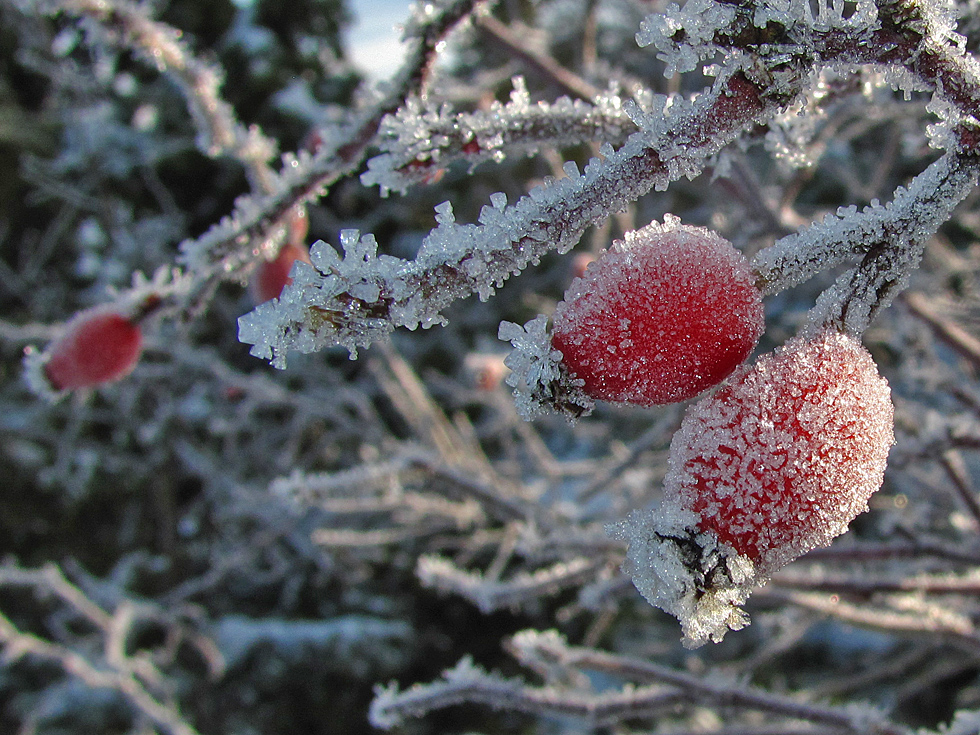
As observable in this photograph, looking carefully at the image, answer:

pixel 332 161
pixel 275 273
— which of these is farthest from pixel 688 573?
pixel 275 273

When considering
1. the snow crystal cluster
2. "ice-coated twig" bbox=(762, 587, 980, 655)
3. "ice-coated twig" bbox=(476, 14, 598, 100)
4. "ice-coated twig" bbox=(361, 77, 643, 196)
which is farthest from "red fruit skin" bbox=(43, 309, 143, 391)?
"ice-coated twig" bbox=(762, 587, 980, 655)

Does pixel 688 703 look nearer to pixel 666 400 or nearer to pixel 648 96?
pixel 666 400

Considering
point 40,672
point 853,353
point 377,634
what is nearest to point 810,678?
point 377,634

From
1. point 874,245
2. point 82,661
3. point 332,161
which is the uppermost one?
point 82,661

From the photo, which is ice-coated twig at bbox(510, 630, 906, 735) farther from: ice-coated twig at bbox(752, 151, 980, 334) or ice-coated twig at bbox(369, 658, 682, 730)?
ice-coated twig at bbox(752, 151, 980, 334)

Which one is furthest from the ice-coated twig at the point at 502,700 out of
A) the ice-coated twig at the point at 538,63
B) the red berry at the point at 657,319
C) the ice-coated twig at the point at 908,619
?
the ice-coated twig at the point at 538,63

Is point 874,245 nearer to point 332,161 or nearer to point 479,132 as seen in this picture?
point 479,132
